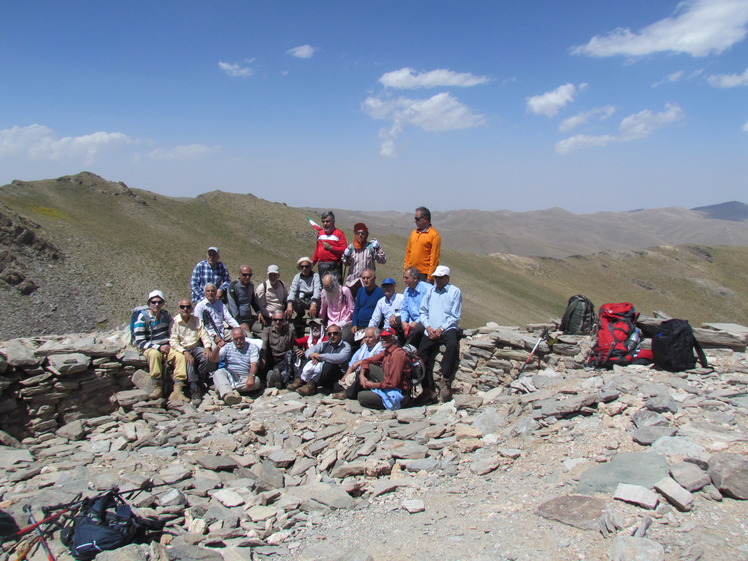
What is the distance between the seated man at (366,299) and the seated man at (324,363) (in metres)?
0.46

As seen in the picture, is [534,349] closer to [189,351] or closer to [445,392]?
[445,392]

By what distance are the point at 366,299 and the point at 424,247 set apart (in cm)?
152

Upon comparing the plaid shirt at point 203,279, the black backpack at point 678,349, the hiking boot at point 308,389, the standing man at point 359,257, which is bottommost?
the hiking boot at point 308,389

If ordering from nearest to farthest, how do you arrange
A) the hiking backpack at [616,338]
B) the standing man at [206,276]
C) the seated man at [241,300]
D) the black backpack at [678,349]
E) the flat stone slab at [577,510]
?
the flat stone slab at [577,510]
the black backpack at [678,349]
the hiking backpack at [616,338]
the seated man at [241,300]
the standing man at [206,276]

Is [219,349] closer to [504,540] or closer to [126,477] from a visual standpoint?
[126,477]

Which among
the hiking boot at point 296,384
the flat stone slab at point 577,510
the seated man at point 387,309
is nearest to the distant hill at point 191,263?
the hiking boot at point 296,384

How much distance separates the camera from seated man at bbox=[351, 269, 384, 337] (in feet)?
30.5

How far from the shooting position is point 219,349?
923 cm

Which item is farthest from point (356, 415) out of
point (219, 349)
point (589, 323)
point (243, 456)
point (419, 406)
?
point (589, 323)

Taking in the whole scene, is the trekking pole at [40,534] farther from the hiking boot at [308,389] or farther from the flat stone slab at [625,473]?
the flat stone slab at [625,473]

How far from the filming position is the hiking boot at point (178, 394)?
8742 millimetres

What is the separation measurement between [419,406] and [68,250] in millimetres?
40297

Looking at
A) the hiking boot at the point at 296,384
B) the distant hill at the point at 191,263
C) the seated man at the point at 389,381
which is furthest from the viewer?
the distant hill at the point at 191,263

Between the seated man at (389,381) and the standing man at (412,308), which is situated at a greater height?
the standing man at (412,308)
